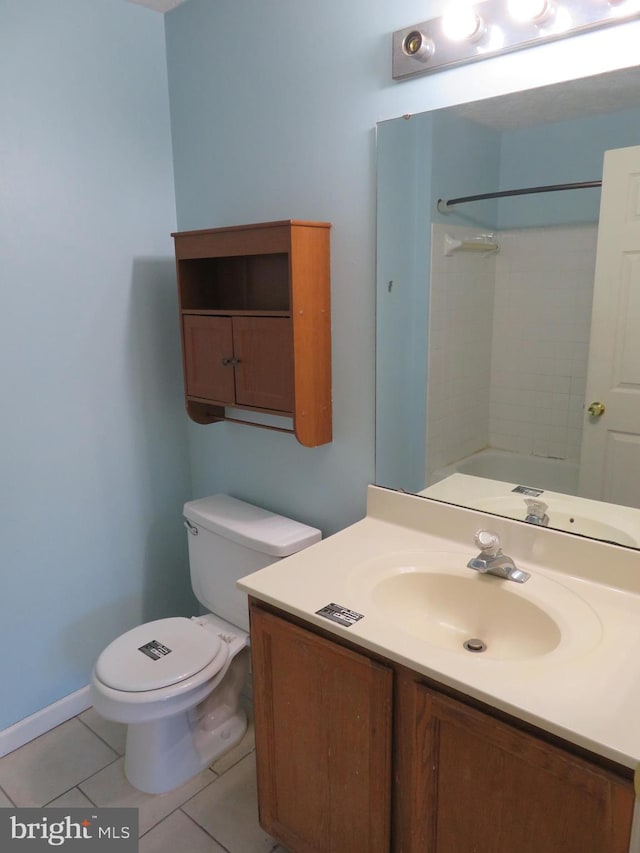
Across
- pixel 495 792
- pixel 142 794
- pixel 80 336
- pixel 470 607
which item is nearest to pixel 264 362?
pixel 80 336

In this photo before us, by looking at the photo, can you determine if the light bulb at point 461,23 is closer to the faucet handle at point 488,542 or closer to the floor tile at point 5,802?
the faucet handle at point 488,542

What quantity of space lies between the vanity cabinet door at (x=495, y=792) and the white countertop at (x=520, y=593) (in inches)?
2.3

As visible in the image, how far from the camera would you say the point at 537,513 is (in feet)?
4.71

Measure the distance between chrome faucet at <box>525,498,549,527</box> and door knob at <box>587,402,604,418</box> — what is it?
244 mm

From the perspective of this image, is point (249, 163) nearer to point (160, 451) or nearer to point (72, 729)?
point (160, 451)

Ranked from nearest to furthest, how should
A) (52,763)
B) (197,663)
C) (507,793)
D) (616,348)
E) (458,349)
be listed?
(507,793)
(616,348)
(458,349)
(197,663)
(52,763)

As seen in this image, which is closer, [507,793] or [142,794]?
[507,793]

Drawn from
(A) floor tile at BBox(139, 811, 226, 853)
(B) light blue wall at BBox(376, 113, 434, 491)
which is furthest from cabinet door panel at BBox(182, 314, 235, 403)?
(A) floor tile at BBox(139, 811, 226, 853)

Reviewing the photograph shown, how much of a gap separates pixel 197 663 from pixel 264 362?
88cm

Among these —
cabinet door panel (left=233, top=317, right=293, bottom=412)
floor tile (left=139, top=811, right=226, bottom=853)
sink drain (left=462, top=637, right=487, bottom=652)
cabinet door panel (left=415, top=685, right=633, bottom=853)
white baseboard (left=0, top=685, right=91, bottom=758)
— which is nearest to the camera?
cabinet door panel (left=415, top=685, right=633, bottom=853)

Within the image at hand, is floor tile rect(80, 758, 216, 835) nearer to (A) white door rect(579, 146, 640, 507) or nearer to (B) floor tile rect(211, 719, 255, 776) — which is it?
(B) floor tile rect(211, 719, 255, 776)

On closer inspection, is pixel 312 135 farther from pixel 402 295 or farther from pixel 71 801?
pixel 71 801

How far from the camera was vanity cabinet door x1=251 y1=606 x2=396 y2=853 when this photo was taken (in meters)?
1.18

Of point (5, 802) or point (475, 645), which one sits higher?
point (475, 645)
